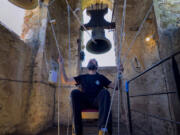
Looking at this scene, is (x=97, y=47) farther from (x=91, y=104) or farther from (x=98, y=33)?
(x=91, y=104)

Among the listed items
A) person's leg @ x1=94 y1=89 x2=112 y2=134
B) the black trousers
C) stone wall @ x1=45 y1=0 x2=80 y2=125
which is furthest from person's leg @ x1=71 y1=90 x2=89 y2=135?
stone wall @ x1=45 y1=0 x2=80 y2=125

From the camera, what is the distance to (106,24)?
2.21m

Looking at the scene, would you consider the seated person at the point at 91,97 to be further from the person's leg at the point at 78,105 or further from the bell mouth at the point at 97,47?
the bell mouth at the point at 97,47

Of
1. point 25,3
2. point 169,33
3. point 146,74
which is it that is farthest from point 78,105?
point 146,74

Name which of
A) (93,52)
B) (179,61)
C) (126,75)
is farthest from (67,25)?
(179,61)

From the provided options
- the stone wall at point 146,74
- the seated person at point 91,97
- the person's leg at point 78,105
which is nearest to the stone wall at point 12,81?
the seated person at point 91,97

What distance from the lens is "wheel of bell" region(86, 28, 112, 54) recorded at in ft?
6.46

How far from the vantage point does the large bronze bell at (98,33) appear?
194 centimetres

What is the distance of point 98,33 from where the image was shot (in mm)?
1979

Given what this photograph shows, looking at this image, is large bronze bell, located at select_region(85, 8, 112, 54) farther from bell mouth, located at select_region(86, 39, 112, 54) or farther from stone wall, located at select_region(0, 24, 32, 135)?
stone wall, located at select_region(0, 24, 32, 135)

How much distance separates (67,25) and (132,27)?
1628 mm

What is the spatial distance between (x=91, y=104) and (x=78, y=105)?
0.14m

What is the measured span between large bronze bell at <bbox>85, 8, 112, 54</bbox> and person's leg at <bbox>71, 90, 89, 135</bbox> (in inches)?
43.8

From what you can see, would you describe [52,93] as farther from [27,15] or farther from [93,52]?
[27,15]
